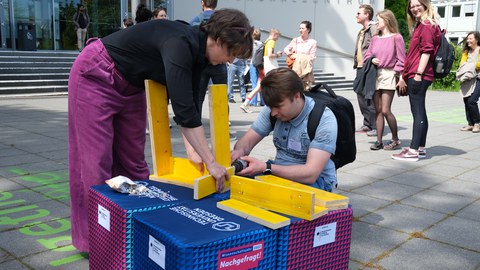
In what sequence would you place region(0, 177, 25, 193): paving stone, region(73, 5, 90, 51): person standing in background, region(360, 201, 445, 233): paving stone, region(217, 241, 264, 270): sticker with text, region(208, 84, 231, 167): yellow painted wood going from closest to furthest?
region(217, 241, 264, 270): sticker with text
region(208, 84, 231, 167): yellow painted wood
region(360, 201, 445, 233): paving stone
region(0, 177, 25, 193): paving stone
region(73, 5, 90, 51): person standing in background

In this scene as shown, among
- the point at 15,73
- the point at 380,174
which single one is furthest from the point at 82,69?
the point at 15,73

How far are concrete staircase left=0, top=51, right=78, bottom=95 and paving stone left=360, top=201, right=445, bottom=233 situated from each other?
10.7 m

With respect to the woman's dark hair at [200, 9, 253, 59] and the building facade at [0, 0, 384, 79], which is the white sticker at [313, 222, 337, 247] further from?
the building facade at [0, 0, 384, 79]

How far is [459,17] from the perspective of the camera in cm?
4881

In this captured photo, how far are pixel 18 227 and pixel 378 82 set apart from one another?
470 centimetres

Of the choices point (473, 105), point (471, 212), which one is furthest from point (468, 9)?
point (471, 212)

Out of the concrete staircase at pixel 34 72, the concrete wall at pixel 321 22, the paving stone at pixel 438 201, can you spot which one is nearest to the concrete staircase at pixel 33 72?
the concrete staircase at pixel 34 72

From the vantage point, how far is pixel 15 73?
1307 cm

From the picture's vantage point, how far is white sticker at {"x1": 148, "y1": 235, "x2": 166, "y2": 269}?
1.87 meters

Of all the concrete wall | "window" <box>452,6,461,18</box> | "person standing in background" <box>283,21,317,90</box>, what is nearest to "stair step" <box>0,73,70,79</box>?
the concrete wall

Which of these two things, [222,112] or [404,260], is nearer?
[222,112]

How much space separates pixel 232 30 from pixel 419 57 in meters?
3.91

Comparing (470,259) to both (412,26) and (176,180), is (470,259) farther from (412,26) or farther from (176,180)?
(412,26)

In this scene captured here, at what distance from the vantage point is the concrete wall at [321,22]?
1912cm
